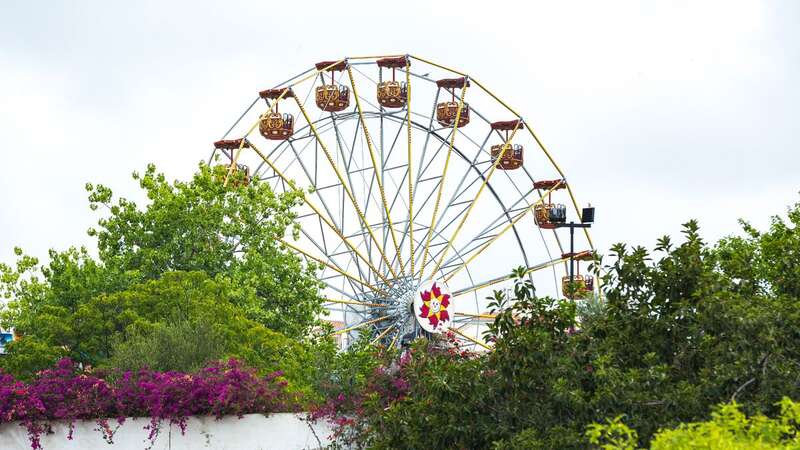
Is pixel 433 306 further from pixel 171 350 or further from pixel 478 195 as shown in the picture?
pixel 171 350

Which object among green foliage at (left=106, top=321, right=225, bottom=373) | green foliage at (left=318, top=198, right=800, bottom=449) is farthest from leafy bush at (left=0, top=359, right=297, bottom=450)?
green foliage at (left=318, top=198, right=800, bottom=449)

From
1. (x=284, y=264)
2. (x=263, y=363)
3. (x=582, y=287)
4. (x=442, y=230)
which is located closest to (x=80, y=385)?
(x=263, y=363)

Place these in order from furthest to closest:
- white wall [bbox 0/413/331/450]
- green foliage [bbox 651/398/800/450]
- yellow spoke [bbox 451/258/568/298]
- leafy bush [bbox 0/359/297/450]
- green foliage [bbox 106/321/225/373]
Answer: yellow spoke [bbox 451/258/568/298]
green foliage [bbox 106/321/225/373]
white wall [bbox 0/413/331/450]
leafy bush [bbox 0/359/297/450]
green foliage [bbox 651/398/800/450]

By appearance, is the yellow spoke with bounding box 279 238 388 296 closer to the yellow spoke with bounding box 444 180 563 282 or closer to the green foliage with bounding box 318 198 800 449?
the yellow spoke with bounding box 444 180 563 282

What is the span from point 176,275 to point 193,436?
1022cm

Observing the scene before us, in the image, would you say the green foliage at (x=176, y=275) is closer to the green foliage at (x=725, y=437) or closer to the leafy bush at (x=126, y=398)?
the leafy bush at (x=126, y=398)

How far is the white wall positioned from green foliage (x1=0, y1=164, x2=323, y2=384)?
7.27 metres

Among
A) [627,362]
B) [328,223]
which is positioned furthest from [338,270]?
[627,362]

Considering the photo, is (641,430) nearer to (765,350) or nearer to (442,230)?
(765,350)

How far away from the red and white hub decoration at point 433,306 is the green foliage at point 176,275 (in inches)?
118

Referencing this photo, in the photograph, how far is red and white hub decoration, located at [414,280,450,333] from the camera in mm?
37906

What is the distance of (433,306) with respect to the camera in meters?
38.4

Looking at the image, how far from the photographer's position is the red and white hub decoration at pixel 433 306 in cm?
3791

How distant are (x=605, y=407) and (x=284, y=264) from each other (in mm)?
25086
